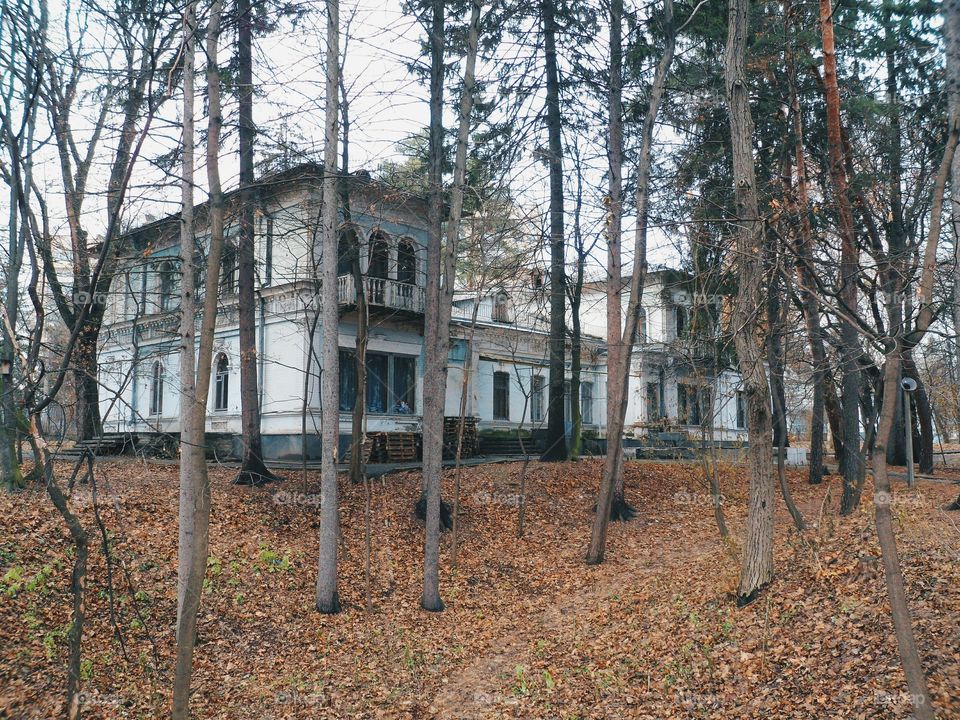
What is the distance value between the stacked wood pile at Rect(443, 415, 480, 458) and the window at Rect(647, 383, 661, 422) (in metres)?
10.8

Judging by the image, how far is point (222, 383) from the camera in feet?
80.6

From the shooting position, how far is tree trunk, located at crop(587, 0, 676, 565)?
13.3 m

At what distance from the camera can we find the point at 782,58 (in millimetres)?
15984

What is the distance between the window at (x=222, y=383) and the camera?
958 inches

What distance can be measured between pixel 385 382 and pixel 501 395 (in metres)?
6.35

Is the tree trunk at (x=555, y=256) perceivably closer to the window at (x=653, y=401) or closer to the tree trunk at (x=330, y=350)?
the tree trunk at (x=330, y=350)

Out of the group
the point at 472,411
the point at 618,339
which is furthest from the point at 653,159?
the point at 472,411

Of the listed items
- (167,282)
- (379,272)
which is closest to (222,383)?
(379,272)

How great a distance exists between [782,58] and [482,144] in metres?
6.77

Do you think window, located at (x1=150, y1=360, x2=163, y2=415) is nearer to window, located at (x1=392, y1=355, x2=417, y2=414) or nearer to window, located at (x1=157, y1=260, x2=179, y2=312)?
window, located at (x1=157, y1=260, x2=179, y2=312)

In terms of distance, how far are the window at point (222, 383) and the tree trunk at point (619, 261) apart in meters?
13.4

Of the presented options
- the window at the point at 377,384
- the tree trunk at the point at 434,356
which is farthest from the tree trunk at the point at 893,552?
the window at the point at 377,384

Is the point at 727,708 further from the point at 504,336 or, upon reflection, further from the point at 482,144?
the point at 504,336

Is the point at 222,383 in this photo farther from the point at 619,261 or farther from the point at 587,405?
the point at 587,405
